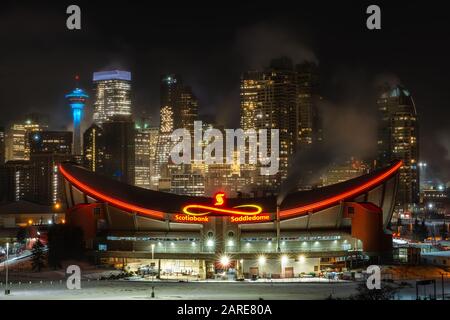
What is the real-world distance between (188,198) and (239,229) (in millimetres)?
10555

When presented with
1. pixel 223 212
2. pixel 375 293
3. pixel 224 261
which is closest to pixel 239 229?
pixel 223 212

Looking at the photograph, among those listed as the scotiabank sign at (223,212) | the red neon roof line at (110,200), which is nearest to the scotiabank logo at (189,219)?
the scotiabank sign at (223,212)

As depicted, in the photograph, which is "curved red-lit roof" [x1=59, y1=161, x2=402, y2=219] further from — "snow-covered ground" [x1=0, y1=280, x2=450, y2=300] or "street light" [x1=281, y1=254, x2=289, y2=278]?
"snow-covered ground" [x1=0, y1=280, x2=450, y2=300]

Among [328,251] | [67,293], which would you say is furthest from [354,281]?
[67,293]

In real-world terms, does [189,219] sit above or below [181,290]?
above

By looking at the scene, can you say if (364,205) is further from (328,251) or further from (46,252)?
(46,252)

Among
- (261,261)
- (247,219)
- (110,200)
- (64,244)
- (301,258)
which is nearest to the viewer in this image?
(261,261)

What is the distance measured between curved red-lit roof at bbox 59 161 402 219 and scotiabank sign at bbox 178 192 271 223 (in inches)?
63.5

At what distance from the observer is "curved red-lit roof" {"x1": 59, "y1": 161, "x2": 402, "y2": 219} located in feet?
291

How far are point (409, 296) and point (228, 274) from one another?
83.4 feet

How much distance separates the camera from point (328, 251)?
85.0 meters

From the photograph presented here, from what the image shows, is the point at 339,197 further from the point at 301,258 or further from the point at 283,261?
the point at 283,261

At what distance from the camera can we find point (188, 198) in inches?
3745

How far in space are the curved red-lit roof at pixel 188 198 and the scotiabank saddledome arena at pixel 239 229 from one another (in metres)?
0.12
